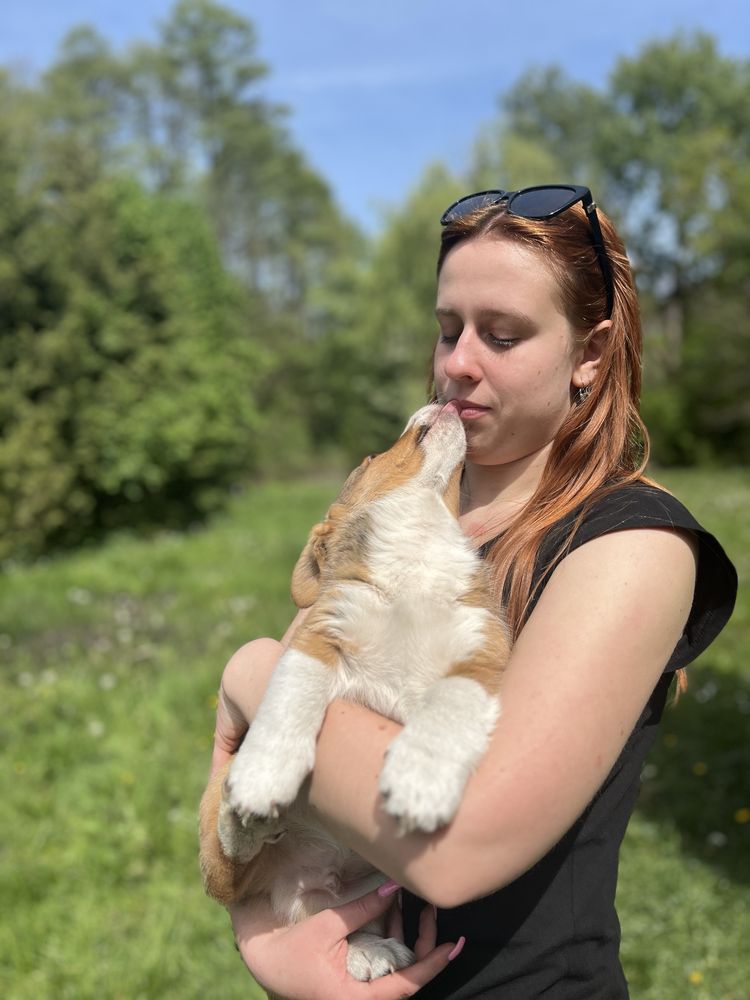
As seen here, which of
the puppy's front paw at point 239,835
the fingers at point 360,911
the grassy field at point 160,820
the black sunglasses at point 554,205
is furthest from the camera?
the grassy field at point 160,820

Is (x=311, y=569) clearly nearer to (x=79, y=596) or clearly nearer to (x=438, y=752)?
(x=438, y=752)

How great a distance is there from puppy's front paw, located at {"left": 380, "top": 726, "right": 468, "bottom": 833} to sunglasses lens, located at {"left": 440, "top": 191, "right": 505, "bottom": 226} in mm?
1458

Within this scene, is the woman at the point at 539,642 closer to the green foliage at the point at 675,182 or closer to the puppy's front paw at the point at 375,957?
the puppy's front paw at the point at 375,957

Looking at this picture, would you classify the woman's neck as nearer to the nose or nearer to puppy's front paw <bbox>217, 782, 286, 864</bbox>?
the nose

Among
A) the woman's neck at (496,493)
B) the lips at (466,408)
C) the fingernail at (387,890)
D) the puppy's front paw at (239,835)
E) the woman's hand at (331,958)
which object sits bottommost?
the woman's hand at (331,958)

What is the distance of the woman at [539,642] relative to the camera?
170 centimetres

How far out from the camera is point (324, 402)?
43500mm

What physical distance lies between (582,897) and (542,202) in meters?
1.65

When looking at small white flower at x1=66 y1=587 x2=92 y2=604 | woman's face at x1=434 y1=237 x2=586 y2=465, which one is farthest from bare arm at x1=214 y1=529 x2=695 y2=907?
small white flower at x1=66 y1=587 x2=92 y2=604

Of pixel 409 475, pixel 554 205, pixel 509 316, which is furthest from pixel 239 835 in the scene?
pixel 554 205

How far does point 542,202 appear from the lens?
241cm

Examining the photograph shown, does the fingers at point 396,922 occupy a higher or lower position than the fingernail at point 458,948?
lower

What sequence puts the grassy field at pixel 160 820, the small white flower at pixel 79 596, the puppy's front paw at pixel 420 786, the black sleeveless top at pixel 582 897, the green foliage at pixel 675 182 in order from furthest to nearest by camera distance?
the green foliage at pixel 675 182
the small white flower at pixel 79 596
the grassy field at pixel 160 820
the black sleeveless top at pixel 582 897
the puppy's front paw at pixel 420 786

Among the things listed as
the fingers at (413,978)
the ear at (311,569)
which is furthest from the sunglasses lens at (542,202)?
the fingers at (413,978)
